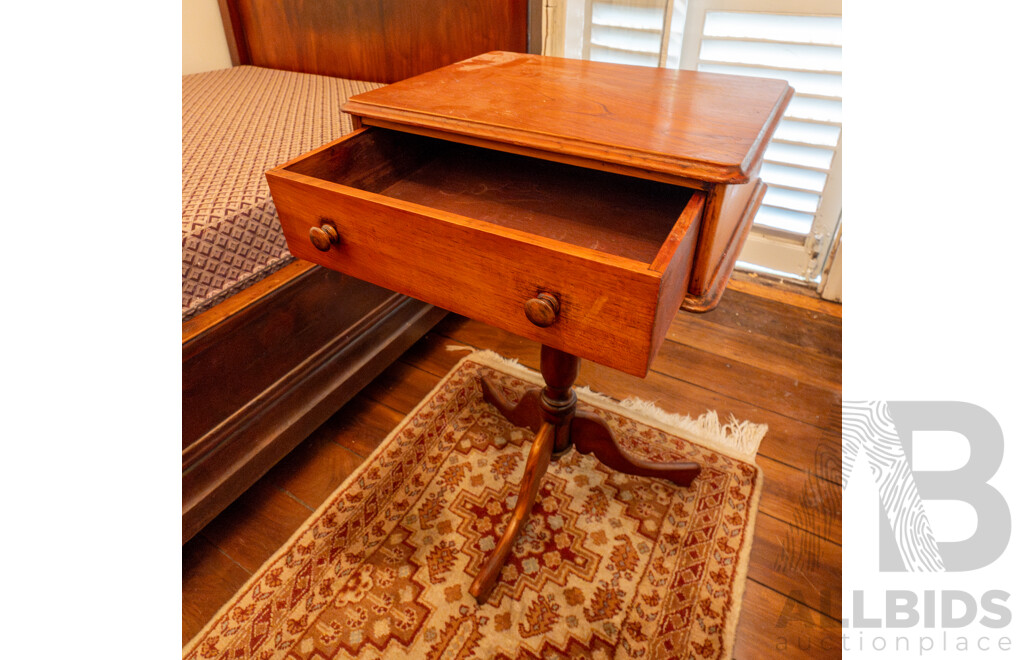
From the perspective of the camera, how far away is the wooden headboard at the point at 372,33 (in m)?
1.33

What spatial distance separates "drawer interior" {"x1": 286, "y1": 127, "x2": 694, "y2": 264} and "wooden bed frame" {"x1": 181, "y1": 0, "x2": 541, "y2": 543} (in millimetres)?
306

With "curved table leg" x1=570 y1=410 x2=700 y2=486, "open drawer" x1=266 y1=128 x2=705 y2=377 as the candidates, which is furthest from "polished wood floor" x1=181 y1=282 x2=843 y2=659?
"open drawer" x1=266 y1=128 x2=705 y2=377

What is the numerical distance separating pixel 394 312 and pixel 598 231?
688 mm

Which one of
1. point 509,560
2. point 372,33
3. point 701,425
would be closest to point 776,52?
point 701,425

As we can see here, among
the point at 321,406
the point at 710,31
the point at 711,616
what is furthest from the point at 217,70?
the point at 711,616

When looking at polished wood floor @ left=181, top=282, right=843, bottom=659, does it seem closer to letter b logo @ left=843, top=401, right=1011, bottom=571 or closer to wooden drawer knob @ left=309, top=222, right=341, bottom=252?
letter b logo @ left=843, top=401, right=1011, bottom=571

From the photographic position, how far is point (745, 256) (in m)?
1.75

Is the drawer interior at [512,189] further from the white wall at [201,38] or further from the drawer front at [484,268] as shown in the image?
the white wall at [201,38]

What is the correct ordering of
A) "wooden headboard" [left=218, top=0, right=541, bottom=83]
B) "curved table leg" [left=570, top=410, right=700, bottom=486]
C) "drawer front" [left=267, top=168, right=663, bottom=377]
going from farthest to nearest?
"wooden headboard" [left=218, top=0, right=541, bottom=83]
"curved table leg" [left=570, top=410, right=700, bottom=486]
"drawer front" [left=267, top=168, right=663, bottom=377]

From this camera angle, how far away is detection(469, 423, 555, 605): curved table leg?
919mm

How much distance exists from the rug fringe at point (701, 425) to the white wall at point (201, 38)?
1595 millimetres

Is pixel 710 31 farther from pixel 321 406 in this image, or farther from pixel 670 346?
pixel 321 406

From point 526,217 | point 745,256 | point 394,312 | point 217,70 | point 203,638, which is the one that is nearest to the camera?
point 526,217

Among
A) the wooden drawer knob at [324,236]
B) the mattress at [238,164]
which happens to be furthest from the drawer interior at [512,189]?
the mattress at [238,164]
